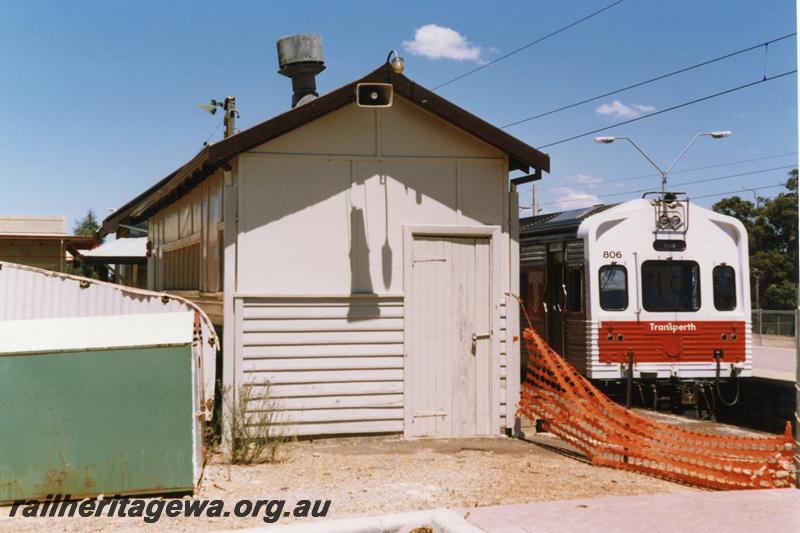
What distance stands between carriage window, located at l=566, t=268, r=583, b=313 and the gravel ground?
4.07m

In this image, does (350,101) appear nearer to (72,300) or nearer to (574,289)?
(72,300)

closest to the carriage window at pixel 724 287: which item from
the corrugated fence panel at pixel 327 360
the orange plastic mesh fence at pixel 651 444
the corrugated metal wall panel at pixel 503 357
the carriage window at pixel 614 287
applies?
the carriage window at pixel 614 287

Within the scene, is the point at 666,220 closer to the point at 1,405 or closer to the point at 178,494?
the point at 178,494

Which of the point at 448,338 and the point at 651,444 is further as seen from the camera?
the point at 448,338

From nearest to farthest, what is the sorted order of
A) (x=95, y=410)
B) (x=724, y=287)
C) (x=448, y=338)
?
(x=95, y=410), (x=448, y=338), (x=724, y=287)

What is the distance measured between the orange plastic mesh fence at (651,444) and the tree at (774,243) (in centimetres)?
3541

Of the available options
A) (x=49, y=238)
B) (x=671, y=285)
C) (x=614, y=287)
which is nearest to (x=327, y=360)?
(x=614, y=287)

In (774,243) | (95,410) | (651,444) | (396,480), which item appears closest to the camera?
(95,410)

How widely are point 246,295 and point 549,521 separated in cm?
446

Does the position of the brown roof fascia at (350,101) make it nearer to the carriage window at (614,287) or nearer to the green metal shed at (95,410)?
the green metal shed at (95,410)

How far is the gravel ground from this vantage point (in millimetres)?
6242

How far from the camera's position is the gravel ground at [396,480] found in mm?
6242

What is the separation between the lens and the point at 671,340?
13.0 meters

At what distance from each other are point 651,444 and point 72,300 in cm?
613
